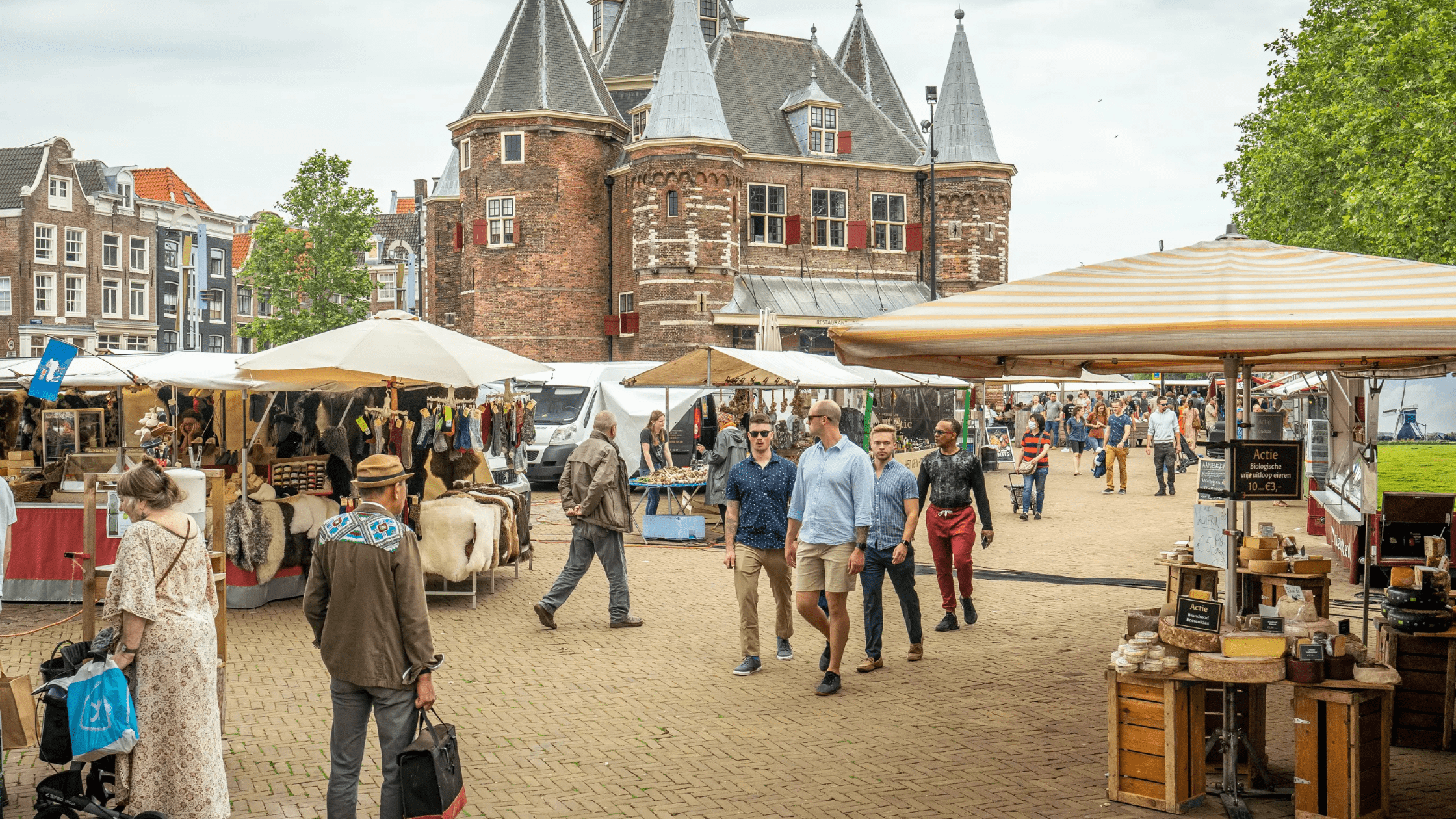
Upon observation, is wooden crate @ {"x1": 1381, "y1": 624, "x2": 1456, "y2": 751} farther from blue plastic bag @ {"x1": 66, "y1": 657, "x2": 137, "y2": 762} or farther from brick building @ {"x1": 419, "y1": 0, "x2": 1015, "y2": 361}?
brick building @ {"x1": 419, "y1": 0, "x2": 1015, "y2": 361}

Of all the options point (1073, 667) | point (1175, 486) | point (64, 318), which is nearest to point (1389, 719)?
point (1073, 667)

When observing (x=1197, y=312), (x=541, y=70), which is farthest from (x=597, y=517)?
(x=541, y=70)

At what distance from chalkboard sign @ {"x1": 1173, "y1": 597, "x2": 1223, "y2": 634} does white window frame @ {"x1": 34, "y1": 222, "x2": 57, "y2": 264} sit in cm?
5052

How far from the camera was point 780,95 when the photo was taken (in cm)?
4038

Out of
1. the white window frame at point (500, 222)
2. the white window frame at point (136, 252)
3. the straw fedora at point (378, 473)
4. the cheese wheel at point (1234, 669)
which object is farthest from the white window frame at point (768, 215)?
the straw fedora at point (378, 473)

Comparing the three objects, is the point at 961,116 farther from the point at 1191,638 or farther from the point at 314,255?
the point at 1191,638

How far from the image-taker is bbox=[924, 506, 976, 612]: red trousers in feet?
31.6

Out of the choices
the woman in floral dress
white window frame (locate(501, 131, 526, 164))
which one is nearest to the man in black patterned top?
the woman in floral dress

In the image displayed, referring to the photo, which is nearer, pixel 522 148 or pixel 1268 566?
pixel 1268 566

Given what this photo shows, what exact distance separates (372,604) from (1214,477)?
12.9 feet

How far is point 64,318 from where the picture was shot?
4700 cm

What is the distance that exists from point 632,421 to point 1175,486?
11431 mm

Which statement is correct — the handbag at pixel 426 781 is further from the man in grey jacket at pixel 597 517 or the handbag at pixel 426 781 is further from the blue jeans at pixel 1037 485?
the blue jeans at pixel 1037 485

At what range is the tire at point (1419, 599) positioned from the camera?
21.3 feet
